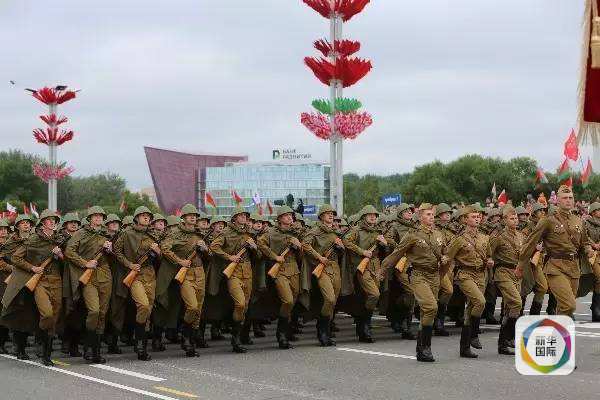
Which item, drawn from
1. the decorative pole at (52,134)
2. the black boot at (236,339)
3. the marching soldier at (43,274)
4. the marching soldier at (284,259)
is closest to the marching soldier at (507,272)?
the marching soldier at (284,259)

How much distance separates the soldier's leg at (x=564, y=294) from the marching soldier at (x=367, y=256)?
130 inches

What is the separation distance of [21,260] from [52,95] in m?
19.8

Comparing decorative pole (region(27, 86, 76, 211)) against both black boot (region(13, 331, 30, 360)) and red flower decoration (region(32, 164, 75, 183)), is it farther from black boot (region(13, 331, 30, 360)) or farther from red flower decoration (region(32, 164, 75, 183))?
black boot (region(13, 331, 30, 360))

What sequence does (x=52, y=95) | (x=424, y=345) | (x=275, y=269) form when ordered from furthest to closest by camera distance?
(x=52, y=95)
(x=275, y=269)
(x=424, y=345)

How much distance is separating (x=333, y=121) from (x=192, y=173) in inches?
3781

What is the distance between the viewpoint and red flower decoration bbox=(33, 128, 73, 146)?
1228 inches

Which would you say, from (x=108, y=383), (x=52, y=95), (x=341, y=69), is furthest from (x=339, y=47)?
(x=108, y=383)

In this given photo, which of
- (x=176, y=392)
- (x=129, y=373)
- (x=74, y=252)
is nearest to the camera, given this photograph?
(x=176, y=392)

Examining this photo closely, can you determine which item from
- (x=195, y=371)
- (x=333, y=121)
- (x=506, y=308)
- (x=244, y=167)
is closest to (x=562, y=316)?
(x=506, y=308)

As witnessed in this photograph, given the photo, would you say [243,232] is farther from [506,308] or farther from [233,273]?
[506,308]

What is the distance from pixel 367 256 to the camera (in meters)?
13.0

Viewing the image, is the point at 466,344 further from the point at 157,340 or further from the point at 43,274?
the point at 43,274

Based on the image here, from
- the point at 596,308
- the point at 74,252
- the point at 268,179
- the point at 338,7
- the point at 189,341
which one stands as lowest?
the point at 189,341

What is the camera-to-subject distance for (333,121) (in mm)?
23125
